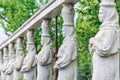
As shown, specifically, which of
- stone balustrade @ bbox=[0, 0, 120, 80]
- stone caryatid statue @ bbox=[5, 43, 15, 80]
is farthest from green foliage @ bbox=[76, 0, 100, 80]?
stone caryatid statue @ bbox=[5, 43, 15, 80]

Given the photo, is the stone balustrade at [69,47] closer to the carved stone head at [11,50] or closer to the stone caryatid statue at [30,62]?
the stone caryatid statue at [30,62]

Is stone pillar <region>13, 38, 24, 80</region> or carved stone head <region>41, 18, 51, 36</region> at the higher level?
carved stone head <region>41, 18, 51, 36</region>

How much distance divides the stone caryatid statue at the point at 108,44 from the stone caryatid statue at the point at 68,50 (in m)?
2.00

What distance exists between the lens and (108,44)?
6910 millimetres

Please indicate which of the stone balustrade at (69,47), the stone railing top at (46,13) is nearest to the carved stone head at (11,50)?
the stone balustrade at (69,47)

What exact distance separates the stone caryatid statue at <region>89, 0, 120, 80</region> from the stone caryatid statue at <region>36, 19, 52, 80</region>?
163 inches

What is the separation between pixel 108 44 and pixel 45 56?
174 inches

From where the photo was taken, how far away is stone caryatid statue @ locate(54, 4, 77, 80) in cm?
913

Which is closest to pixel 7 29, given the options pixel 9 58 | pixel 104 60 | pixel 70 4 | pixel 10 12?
pixel 10 12

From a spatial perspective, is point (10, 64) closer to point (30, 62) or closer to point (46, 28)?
point (30, 62)

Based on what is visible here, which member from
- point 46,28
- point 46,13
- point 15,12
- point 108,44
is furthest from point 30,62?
point 15,12

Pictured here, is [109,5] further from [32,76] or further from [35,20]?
[32,76]

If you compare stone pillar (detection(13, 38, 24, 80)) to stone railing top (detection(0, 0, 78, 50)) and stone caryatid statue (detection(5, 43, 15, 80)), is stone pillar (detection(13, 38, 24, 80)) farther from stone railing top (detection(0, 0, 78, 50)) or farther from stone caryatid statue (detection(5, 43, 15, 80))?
stone caryatid statue (detection(5, 43, 15, 80))

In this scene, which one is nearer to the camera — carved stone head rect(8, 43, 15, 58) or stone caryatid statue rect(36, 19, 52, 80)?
stone caryatid statue rect(36, 19, 52, 80)
